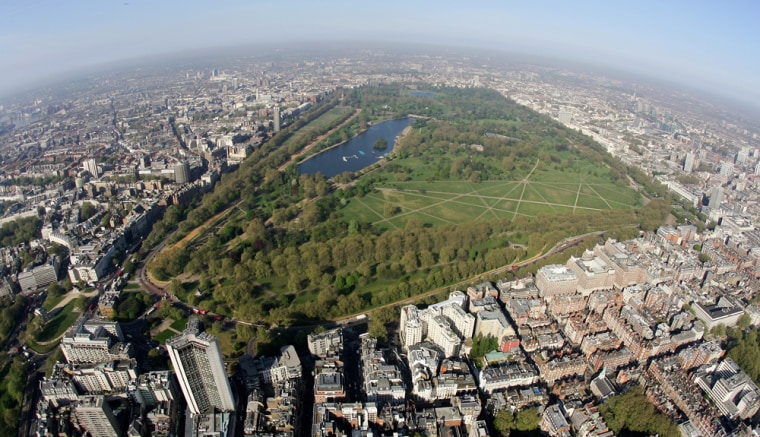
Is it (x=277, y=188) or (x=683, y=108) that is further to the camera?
(x=683, y=108)

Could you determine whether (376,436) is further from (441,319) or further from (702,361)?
(702,361)

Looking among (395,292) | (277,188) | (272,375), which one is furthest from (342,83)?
(272,375)

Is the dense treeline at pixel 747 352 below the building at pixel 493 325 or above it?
below

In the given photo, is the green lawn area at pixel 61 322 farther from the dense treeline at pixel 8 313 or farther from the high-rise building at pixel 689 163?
the high-rise building at pixel 689 163

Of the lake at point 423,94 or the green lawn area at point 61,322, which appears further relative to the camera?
the lake at point 423,94

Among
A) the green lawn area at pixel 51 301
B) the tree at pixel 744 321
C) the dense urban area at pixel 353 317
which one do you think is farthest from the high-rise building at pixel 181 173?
the tree at pixel 744 321

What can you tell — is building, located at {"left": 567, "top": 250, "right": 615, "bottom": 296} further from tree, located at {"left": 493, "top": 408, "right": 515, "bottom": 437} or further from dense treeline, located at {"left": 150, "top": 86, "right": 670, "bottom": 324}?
tree, located at {"left": 493, "top": 408, "right": 515, "bottom": 437}

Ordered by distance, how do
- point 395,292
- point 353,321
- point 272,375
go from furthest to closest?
point 395,292, point 353,321, point 272,375
